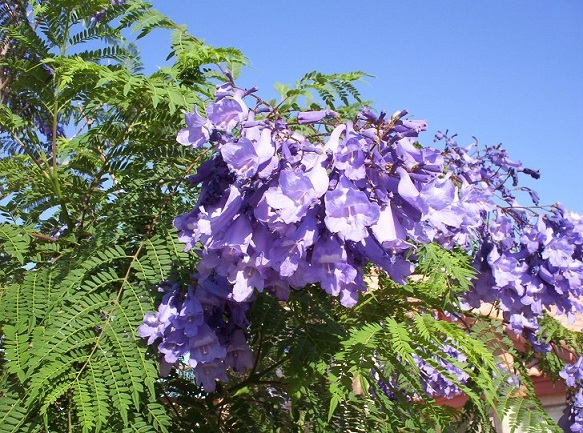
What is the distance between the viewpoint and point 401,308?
94.7 inches

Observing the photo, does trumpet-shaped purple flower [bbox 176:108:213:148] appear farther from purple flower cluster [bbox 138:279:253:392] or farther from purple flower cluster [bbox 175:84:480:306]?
purple flower cluster [bbox 138:279:253:392]

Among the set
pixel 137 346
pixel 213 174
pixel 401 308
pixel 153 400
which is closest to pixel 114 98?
pixel 213 174

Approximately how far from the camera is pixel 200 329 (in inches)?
71.1

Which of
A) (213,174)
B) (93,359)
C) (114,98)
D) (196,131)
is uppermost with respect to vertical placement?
(114,98)

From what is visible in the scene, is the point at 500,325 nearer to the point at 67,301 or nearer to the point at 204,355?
the point at 204,355

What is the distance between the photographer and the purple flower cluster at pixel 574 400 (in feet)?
13.0

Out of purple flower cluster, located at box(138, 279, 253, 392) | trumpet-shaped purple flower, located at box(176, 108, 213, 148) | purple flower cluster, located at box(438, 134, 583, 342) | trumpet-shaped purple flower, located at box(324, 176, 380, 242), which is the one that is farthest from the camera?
purple flower cluster, located at box(438, 134, 583, 342)

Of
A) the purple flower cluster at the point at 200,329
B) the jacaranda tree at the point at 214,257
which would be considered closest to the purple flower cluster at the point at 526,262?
the jacaranda tree at the point at 214,257

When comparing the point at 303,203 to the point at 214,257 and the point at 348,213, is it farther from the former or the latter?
the point at 214,257

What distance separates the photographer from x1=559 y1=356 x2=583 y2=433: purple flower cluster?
397 cm

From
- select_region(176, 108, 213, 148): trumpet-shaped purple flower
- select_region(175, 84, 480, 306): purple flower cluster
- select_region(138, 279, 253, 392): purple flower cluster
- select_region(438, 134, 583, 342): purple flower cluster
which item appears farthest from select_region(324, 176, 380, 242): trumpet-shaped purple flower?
select_region(438, 134, 583, 342): purple flower cluster

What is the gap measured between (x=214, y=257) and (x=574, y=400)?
375 centimetres

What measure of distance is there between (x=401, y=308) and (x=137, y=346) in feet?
A: 3.35

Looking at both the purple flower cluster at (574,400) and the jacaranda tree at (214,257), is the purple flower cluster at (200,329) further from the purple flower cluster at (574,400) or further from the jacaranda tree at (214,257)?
the purple flower cluster at (574,400)
